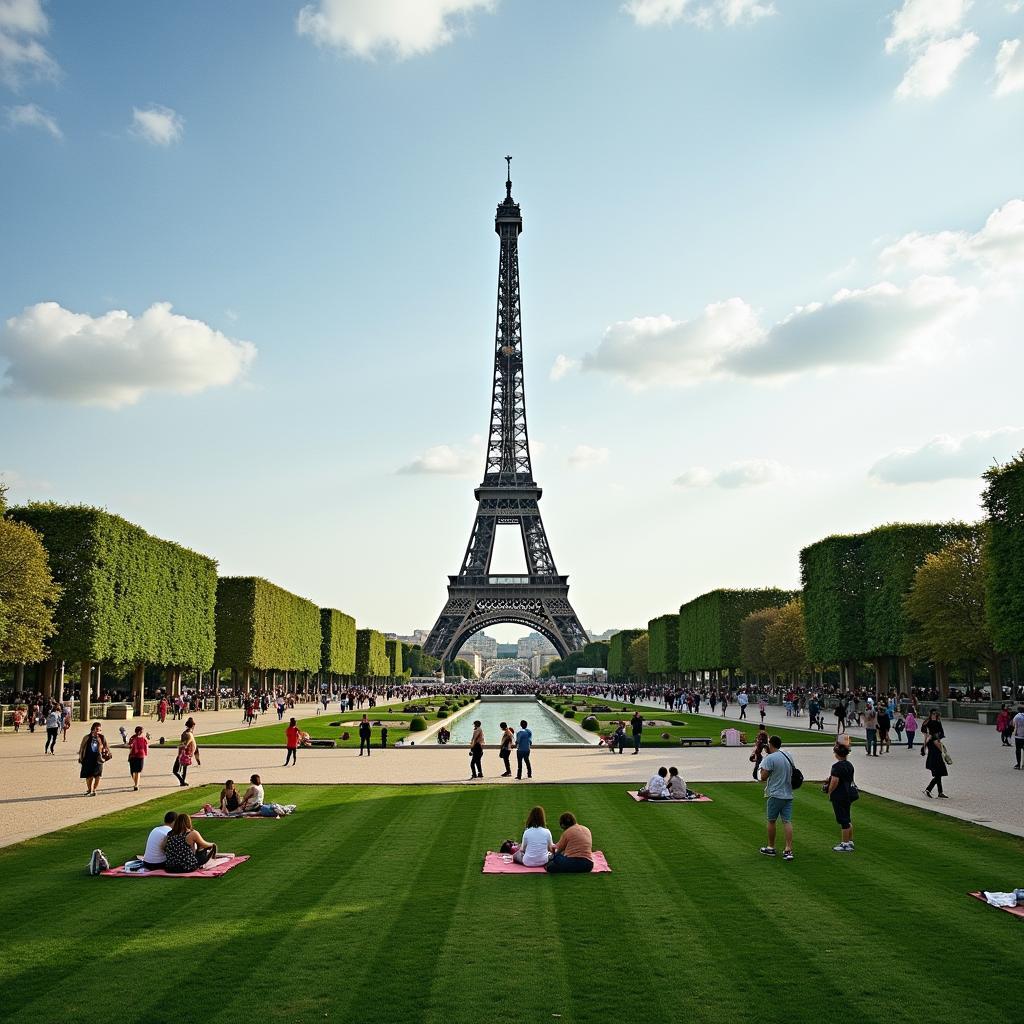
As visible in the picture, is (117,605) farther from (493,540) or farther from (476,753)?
(493,540)

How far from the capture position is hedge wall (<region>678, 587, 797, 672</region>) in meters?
84.3

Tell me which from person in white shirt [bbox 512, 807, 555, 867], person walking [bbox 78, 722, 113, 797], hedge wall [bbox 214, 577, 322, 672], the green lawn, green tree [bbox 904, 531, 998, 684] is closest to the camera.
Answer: the green lawn

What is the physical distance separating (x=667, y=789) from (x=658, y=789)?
21 cm

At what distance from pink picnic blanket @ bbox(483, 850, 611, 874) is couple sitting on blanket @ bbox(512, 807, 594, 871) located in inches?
2.8

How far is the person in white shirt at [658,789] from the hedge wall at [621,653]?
118 metres

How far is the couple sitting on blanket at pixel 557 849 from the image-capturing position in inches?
515

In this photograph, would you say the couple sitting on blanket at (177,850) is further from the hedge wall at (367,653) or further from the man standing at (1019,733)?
the hedge wall at (367,653)

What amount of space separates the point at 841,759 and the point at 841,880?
2.44 metres

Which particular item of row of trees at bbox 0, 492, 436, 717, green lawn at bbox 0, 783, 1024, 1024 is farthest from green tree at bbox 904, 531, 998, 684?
row of trees at bbox 0, 492, 436, 717

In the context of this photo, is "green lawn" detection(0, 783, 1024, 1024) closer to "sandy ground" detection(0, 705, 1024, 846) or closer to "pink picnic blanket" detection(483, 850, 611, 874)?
"pink picnic blanket" detection(483, 850, 611, 874)

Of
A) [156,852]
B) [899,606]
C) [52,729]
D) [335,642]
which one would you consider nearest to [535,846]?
[156,852]

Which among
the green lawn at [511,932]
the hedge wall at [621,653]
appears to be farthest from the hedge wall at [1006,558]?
the hedge wall at [621,653]

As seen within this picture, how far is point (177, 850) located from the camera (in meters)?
13.1

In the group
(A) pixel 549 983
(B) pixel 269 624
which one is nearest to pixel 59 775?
(A) pixel 549 983
